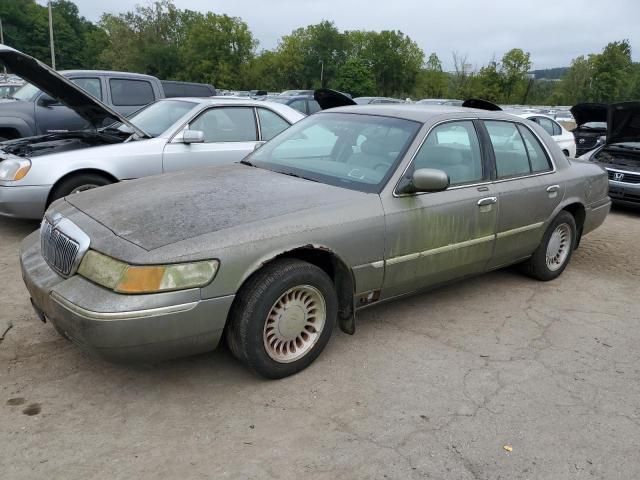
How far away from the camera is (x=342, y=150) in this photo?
157 inches

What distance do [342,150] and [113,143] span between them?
3074 millimetres

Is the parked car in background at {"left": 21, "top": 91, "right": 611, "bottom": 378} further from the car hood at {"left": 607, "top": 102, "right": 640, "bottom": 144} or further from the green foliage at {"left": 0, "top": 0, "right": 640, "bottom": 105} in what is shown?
the green foliage at {"left": 0, "top": 0, "right": 640, "bottom": 105}

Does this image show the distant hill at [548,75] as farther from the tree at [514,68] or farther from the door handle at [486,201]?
the door handle at [486,201]

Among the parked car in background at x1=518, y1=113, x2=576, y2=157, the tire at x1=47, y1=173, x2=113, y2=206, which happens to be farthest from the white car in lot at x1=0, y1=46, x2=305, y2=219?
the parked car in background at x1=518, y1=113, x2=576, y2=157

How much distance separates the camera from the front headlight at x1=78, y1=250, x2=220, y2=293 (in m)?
2.61

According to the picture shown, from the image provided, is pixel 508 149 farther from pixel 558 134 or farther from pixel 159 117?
pixel 558 134

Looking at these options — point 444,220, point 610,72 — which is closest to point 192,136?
point 444,220

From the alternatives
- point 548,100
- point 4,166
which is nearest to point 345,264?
point 4,166

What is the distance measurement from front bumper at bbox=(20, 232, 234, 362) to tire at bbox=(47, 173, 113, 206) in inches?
112

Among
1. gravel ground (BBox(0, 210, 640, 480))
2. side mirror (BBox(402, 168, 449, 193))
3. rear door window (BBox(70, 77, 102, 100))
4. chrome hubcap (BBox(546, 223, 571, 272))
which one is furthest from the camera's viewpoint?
rear door window (BBox(70, 77, 102, 100))

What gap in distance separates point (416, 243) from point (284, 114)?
390 cm

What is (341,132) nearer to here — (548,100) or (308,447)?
(308,447)

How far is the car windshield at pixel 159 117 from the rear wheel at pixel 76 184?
805mm

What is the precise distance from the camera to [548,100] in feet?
193
